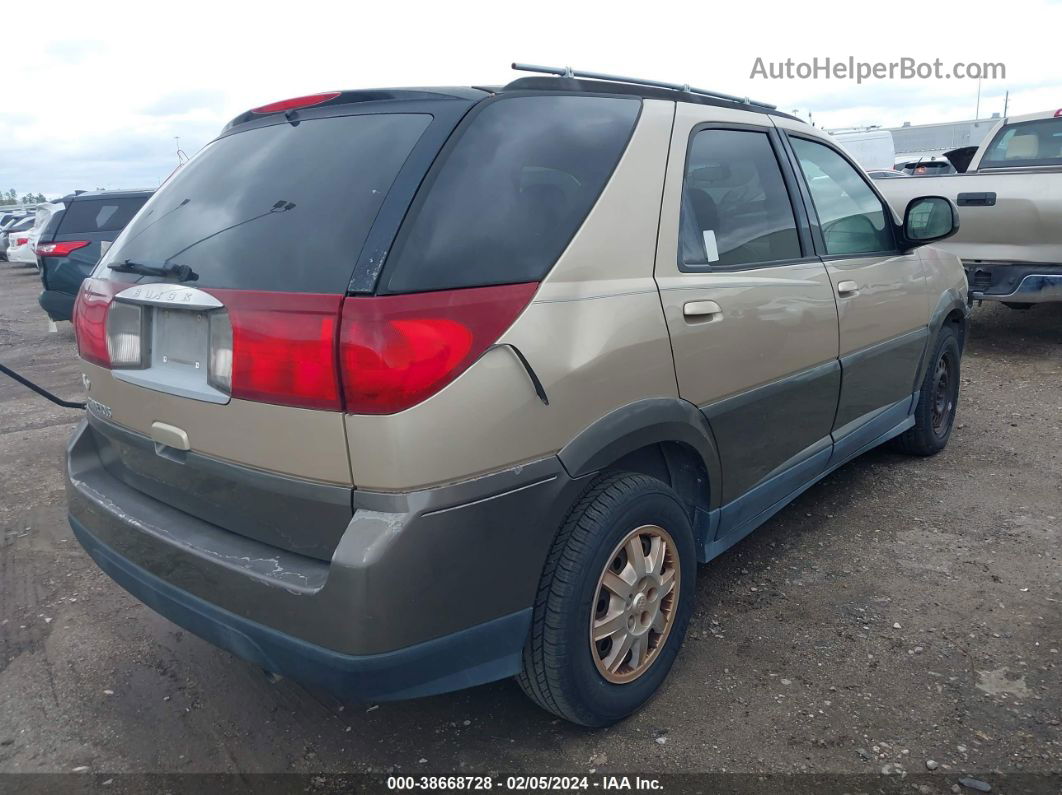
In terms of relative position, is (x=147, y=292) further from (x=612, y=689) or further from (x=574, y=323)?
(x=612, y=689)

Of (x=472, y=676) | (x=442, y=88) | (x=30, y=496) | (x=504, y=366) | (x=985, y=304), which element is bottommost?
(x=985, y=304)

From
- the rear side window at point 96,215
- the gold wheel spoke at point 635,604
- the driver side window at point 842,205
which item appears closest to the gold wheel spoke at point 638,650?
the gold wheel spoke at point 635,604

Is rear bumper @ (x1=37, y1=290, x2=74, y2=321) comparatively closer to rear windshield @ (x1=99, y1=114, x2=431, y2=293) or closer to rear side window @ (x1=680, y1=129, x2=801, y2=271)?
rear windshield @ (x1=99, y1=114, x2=431, y2=293)

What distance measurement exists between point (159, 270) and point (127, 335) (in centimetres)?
22

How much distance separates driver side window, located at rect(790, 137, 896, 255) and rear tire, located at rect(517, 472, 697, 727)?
164cm

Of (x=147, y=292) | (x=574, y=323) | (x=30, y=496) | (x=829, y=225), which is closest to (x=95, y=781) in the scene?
→ (x=147, y=292)

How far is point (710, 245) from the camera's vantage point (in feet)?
9.26

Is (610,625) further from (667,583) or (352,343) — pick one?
(352,343)

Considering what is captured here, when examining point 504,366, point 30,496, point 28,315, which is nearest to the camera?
point 504,366

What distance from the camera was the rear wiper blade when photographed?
7.43 ft

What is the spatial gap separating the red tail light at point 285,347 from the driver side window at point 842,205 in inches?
93.0

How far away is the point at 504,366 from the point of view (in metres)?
2.04

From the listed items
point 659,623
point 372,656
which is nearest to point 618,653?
point 659,623

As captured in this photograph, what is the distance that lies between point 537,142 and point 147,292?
45.1 inches
